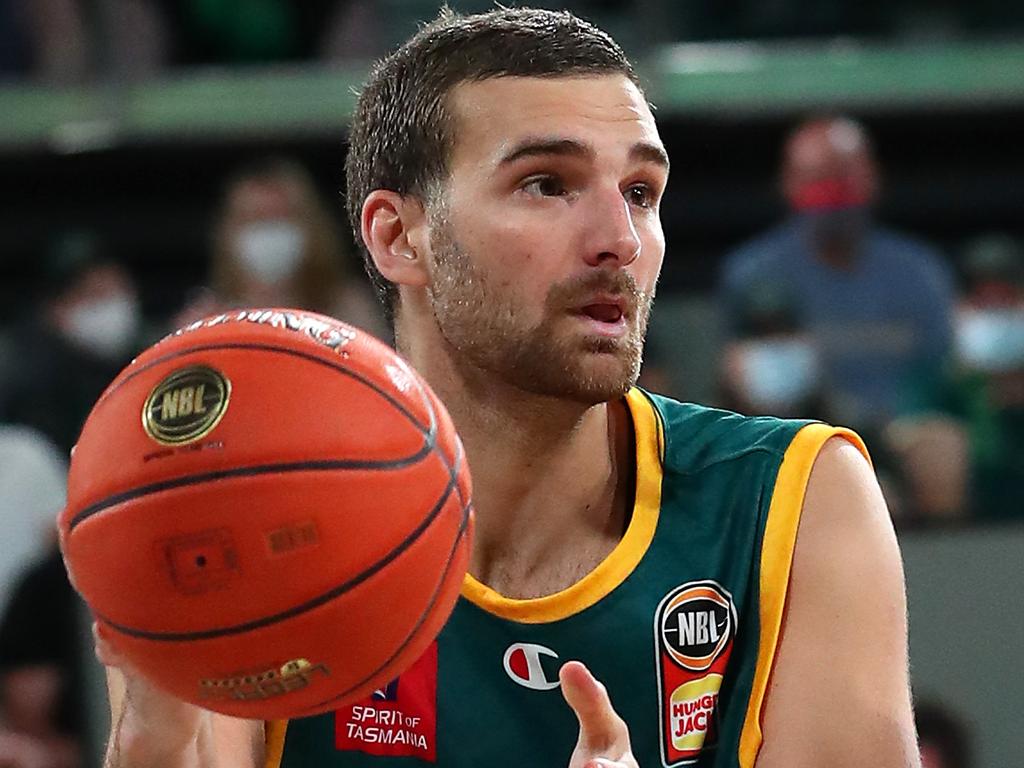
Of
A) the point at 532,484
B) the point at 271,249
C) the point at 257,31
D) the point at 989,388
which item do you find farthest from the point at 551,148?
the point at 257,31

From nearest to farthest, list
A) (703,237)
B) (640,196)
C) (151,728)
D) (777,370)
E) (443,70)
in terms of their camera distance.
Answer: (151,728) → (640,196) → (443,70) → (777,370) → (703,237)

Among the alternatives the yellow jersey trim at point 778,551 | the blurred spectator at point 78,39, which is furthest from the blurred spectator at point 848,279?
the yellow jersey trim at point 778,551

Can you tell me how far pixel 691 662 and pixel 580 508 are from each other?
1.23 feet

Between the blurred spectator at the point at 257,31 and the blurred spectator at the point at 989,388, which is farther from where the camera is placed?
the blurred spectator at the point at 257,31

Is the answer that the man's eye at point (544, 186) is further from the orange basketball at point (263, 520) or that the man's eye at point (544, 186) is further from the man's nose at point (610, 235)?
the orange basketball at point (263, 520)

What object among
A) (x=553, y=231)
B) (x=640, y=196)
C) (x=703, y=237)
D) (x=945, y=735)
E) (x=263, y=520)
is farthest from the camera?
(x=703, y=237)

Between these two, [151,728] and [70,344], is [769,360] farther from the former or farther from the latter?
[151,728]

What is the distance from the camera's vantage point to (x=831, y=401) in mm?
6461

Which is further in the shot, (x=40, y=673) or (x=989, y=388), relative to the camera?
(x=989, y=388)

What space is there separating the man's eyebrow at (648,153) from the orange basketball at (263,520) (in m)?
0.68

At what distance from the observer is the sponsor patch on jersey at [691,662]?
3041 mm

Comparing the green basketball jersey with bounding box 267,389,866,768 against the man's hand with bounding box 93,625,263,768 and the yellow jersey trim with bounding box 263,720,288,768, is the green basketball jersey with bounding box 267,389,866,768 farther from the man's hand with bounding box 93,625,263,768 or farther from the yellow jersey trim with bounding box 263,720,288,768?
the man's hand with bounding box 93,625,263,768

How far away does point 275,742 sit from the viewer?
125 inches

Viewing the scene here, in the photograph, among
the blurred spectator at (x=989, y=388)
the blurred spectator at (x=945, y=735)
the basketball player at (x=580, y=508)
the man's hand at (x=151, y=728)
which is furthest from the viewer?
the blurred spectator at (x=989, y=388)
